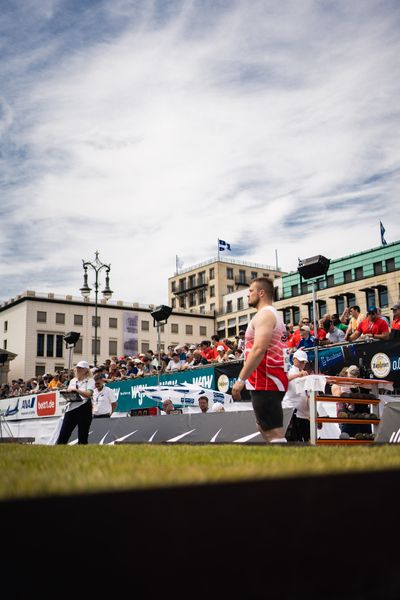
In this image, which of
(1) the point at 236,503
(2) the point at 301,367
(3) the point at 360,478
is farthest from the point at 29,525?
(2) the point at 301,367

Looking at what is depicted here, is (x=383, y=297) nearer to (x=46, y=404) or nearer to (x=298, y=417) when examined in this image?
(x=46, y=404)

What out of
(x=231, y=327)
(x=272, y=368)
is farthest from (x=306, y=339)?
(x=231, y=327)

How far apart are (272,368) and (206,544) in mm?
4406

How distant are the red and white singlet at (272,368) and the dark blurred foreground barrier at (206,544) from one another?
3.97 m

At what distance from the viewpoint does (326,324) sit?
16172 millimetres

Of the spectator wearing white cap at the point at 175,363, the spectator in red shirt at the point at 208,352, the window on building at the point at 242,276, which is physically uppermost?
the window on building at the point at 242,276

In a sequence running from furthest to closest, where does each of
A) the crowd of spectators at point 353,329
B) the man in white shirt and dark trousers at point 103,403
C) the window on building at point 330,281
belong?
the window on building at point 330,281 → the man in white shirt and dark trousers at point 103,403 → the crowd of spectators at point 353,329

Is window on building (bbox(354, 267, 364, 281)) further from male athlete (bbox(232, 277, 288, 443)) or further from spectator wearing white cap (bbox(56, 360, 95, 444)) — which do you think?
male athlete (bbox(232, 277, 288, 443))

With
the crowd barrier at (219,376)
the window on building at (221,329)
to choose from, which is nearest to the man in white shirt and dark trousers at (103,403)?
the crowd barrier at (219,376)

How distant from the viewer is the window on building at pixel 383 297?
6900 cm

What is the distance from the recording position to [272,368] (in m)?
5.82

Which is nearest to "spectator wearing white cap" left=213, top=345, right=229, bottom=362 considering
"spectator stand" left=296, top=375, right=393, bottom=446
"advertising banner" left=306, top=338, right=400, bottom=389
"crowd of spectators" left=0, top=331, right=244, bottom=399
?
"crowd of spectators" left=0, top=331, right=244, bottom=399

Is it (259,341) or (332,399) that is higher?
(259,341)

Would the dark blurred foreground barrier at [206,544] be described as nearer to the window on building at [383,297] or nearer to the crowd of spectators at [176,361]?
the crowd of spectators at [176,361]
